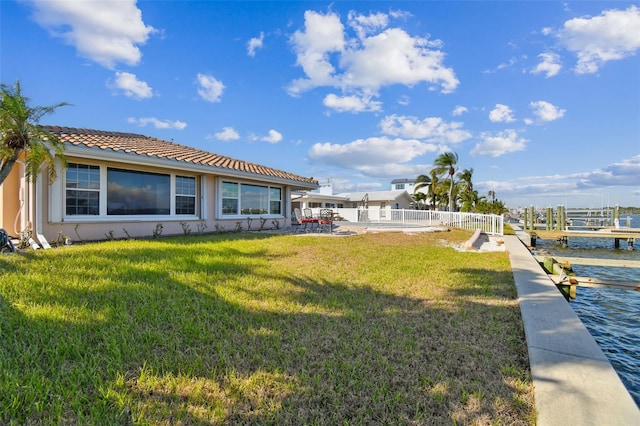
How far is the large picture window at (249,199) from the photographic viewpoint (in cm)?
1360

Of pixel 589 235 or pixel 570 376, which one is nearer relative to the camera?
pixel 570 376

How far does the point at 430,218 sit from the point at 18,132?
24103mm

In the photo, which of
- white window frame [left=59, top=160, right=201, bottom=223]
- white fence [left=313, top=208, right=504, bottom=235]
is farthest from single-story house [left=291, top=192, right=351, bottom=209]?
white window frame [left=59, top=160, right=201, bottom=223]

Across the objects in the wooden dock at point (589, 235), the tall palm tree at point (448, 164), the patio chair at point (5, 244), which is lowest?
the wooden dock at point (589, 235)

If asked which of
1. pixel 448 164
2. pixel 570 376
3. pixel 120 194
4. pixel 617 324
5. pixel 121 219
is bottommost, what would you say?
pixel 617 324

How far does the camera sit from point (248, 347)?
320cm

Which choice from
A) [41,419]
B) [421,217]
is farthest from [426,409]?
[421,217]

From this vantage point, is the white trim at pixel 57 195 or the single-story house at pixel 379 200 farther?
the single-story house at pixel 379 200

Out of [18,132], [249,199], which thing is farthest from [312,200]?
[18,132]

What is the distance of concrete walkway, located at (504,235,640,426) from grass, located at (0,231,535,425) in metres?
0.14

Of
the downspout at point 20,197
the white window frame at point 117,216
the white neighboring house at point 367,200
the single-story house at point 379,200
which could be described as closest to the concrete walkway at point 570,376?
the white window frame at point 117,216

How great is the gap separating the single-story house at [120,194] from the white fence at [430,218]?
46.1 feet

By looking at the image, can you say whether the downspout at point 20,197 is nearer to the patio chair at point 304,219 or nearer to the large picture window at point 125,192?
the large picture window at point 125,192

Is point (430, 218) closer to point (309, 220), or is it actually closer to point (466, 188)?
point (309, 220)
